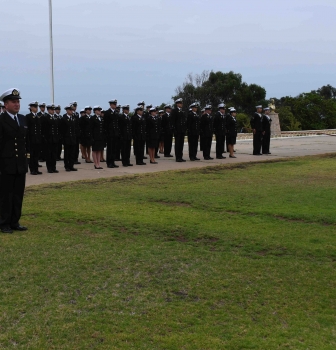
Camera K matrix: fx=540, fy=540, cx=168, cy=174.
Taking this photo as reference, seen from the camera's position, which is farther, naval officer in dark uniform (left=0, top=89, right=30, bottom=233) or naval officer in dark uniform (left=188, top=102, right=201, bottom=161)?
naval officer in dark uniform (left=188, top=102, right=201, bottom=161)

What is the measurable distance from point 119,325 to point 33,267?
5.54 feet

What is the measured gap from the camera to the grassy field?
12.9 ft

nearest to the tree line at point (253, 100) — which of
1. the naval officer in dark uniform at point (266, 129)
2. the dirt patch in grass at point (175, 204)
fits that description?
the naval officer in dark uniform at point (266, 129)

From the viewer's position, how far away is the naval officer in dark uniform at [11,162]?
6.86 meters

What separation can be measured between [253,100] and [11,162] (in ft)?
123

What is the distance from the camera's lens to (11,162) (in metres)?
6.87

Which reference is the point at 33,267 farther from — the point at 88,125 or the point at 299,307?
the point at 88,125

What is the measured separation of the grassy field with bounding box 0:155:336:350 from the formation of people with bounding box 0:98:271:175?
15.5 feet

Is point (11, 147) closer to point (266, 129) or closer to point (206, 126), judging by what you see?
point (206, 126)

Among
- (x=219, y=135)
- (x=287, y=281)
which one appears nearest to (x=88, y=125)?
(x=219, y=135)

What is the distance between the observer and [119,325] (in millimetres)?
4082

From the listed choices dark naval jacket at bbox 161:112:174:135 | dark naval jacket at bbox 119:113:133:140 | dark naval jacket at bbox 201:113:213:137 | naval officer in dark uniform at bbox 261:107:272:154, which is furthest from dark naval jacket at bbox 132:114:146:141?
naval officer in dark uniform at bbox 261:107:272:154

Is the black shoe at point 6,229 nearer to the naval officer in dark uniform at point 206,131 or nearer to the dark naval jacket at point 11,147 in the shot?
the dark naval jacket at point 11,147

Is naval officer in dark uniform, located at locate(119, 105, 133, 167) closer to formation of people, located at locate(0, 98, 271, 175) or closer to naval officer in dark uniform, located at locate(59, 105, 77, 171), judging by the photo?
formation of people, located at locate(0, 98, 271, 175)
